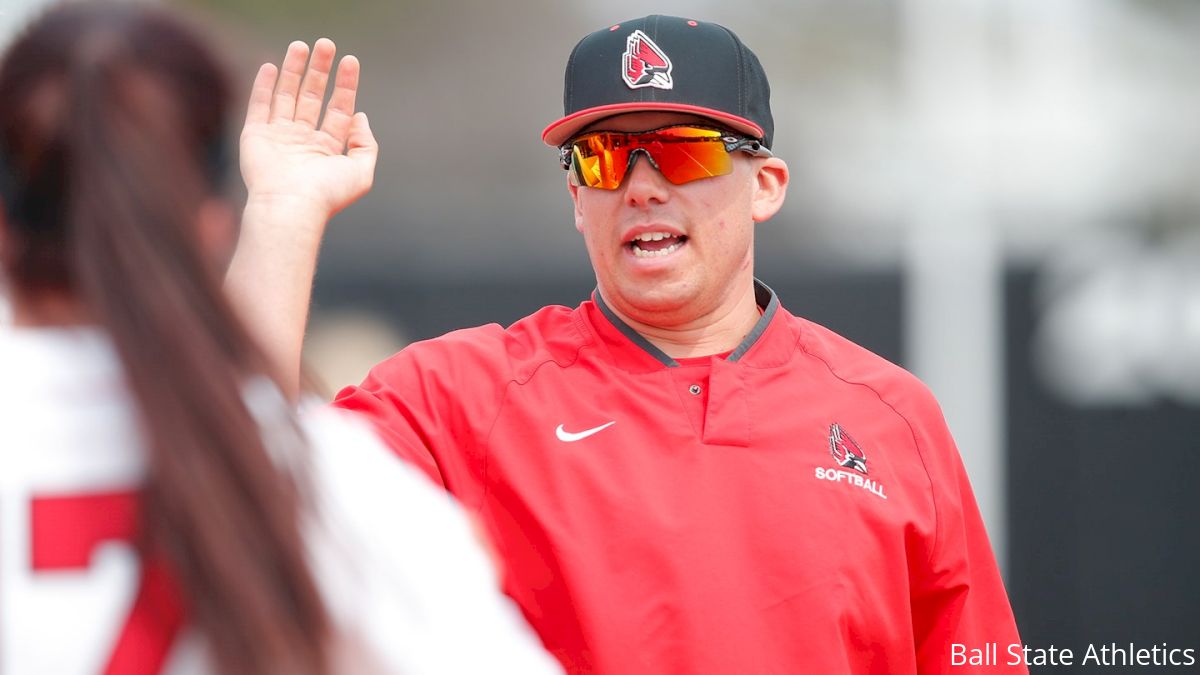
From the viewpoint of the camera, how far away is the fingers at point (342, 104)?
7.04 ft

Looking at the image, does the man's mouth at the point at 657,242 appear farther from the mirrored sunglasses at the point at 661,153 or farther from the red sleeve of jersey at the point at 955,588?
the red sleeve of jersey at the point at 955,588

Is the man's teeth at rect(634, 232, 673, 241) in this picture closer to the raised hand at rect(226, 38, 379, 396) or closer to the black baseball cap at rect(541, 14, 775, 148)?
the black baseball cap at rect(541, 14, 775, 148)

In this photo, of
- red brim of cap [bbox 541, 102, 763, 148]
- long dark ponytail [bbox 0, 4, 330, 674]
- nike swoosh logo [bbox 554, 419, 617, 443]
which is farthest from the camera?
red brim of cap [bbox 541, 102, 763, 148]

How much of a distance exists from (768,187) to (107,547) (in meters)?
2.03

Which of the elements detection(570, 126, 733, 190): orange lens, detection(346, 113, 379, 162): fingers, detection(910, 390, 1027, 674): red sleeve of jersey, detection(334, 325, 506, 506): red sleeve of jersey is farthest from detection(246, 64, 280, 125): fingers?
detection(910, 390, 1027, 674): red sleeve of jersey

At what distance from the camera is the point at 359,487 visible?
1.22 metres

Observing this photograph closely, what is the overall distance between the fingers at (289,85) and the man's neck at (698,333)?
2.64 feet

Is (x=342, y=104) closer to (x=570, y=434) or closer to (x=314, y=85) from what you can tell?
(x=314, y=85)

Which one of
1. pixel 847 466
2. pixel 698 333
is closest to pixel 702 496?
pixel 847 466

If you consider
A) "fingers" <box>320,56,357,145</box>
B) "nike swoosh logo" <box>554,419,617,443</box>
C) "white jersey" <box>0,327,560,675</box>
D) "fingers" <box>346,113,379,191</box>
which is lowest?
"nike swoosh logo" <box>554,419,617,443</box>

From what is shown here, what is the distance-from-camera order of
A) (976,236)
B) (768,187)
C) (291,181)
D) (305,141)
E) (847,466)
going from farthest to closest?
(976,236)
(768,187)
(847,466)
(305,141)
(291,181)

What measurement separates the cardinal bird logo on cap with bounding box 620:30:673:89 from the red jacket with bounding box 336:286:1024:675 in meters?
0.45

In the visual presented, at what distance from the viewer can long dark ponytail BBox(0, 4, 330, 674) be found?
1.10 m

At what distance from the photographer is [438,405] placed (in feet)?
7.91
